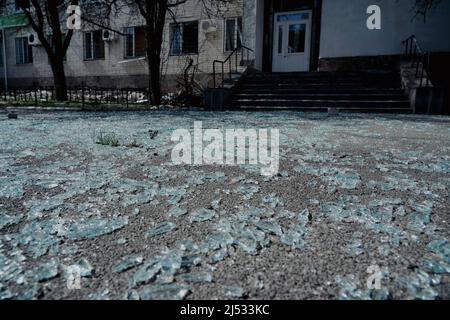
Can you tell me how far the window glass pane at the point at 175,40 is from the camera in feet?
57.3

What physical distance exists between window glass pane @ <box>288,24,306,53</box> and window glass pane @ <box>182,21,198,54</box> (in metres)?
4.94

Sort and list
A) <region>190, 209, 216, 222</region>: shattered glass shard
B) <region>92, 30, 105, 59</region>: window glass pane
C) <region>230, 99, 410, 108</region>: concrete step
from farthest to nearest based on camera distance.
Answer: <region>92, 30, 105, 59</region>: window glass pane, <region>230, 99, 410, 108</region>: concrete step, <region>190, 209, 216, 222</region>: shattered glass shard

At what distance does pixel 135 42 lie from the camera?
61.5 ft

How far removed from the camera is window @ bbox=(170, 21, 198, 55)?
17.3 meters

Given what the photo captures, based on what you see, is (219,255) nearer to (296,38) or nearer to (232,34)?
(296,38)

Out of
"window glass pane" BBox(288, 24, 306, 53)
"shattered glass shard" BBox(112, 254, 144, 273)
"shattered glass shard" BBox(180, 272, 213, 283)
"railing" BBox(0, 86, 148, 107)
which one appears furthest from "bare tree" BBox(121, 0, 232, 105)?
"shattered glass shard" BBox(180, 272, 213, 283)

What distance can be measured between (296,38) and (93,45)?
12248 mm

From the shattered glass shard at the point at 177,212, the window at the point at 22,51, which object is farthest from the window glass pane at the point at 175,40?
the shattered glass shard at the point at 177,212

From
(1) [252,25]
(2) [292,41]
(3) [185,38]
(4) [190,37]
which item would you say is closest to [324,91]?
(2) [292,41]

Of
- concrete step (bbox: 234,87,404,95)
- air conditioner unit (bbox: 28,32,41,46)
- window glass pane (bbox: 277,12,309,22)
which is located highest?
window glass pane (bbox: 277,12,309,22)

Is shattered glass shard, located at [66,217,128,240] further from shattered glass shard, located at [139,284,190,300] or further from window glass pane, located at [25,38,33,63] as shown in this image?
window glass pane, located at [25,38,33,63]

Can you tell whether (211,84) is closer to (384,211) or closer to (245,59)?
(245,59)

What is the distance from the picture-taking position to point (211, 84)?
16734mm

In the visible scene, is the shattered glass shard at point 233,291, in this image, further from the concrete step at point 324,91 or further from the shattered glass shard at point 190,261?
the concrete step at point 324,91
